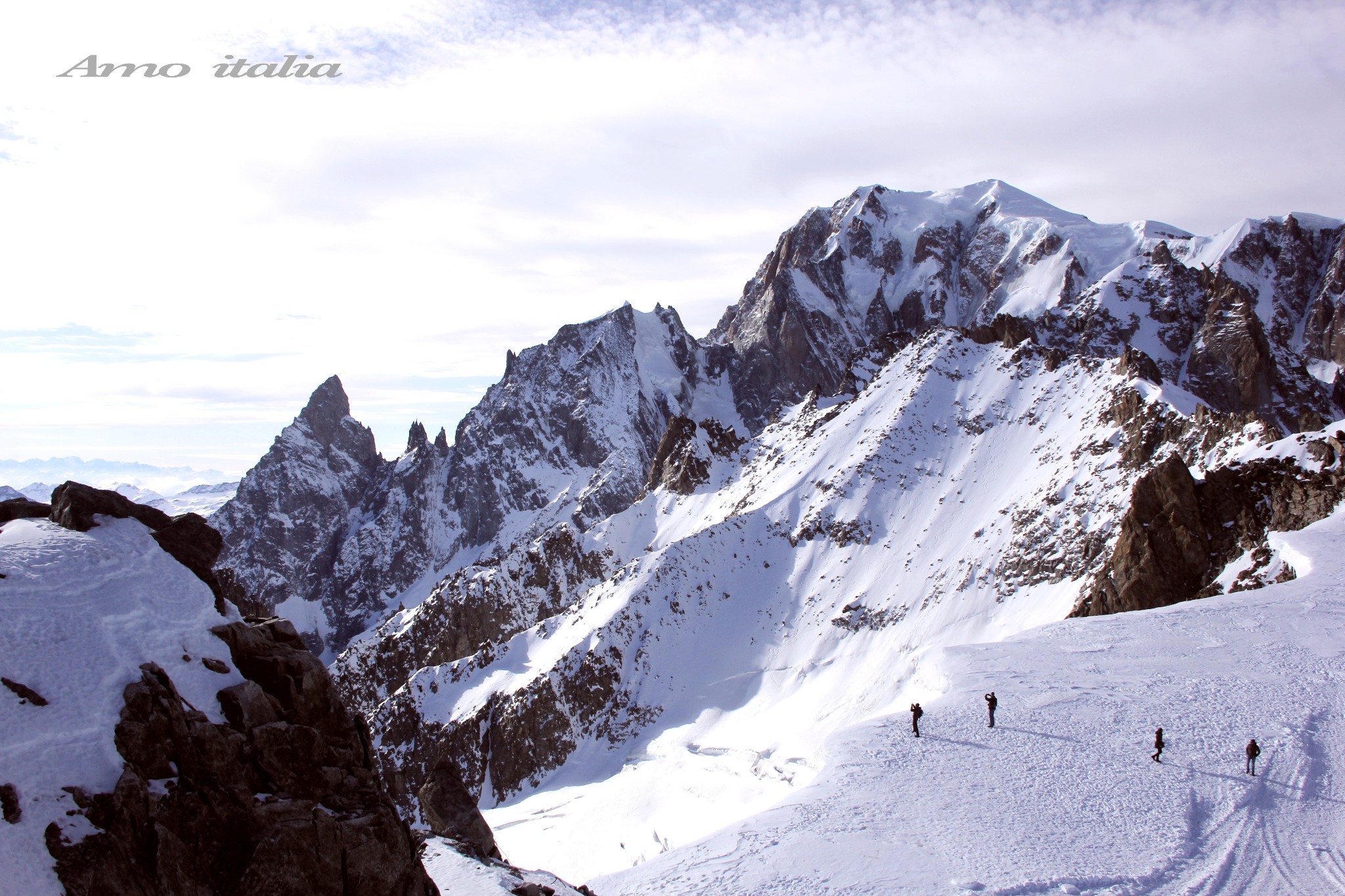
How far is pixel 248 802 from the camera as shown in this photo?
1834 cm

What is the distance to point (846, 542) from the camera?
314 feet

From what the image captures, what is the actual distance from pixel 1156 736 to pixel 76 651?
98.4ft

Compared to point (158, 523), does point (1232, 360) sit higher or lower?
lower

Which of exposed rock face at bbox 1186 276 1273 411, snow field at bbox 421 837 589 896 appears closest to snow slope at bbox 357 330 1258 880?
snow field at bbox 421 837 589 896

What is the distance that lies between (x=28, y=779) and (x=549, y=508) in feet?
602

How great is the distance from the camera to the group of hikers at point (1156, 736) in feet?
83.9

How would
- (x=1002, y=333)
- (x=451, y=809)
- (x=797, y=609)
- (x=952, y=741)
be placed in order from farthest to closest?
(x=1002, y=333) < (x=797, y=609) < (x=451, y=809) < (x=952, y=741)

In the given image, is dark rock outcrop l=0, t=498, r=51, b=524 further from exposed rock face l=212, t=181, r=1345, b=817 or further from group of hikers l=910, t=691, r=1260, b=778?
group of hikers l=910, t=691, r=1260, b=778

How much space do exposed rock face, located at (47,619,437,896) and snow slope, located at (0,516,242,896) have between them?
0.32 m

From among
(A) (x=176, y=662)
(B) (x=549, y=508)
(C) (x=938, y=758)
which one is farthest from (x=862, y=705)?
(B) (x=549, y=508)

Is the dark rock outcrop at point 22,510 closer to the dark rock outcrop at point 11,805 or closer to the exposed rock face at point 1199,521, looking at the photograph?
the dark rock outcrop at point 11,805

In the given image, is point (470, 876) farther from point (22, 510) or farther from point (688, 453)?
point (688, 453)

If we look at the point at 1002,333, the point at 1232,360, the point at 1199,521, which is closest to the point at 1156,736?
the point at 1199,521

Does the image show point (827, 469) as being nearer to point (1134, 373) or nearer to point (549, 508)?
point (1134, 373)
